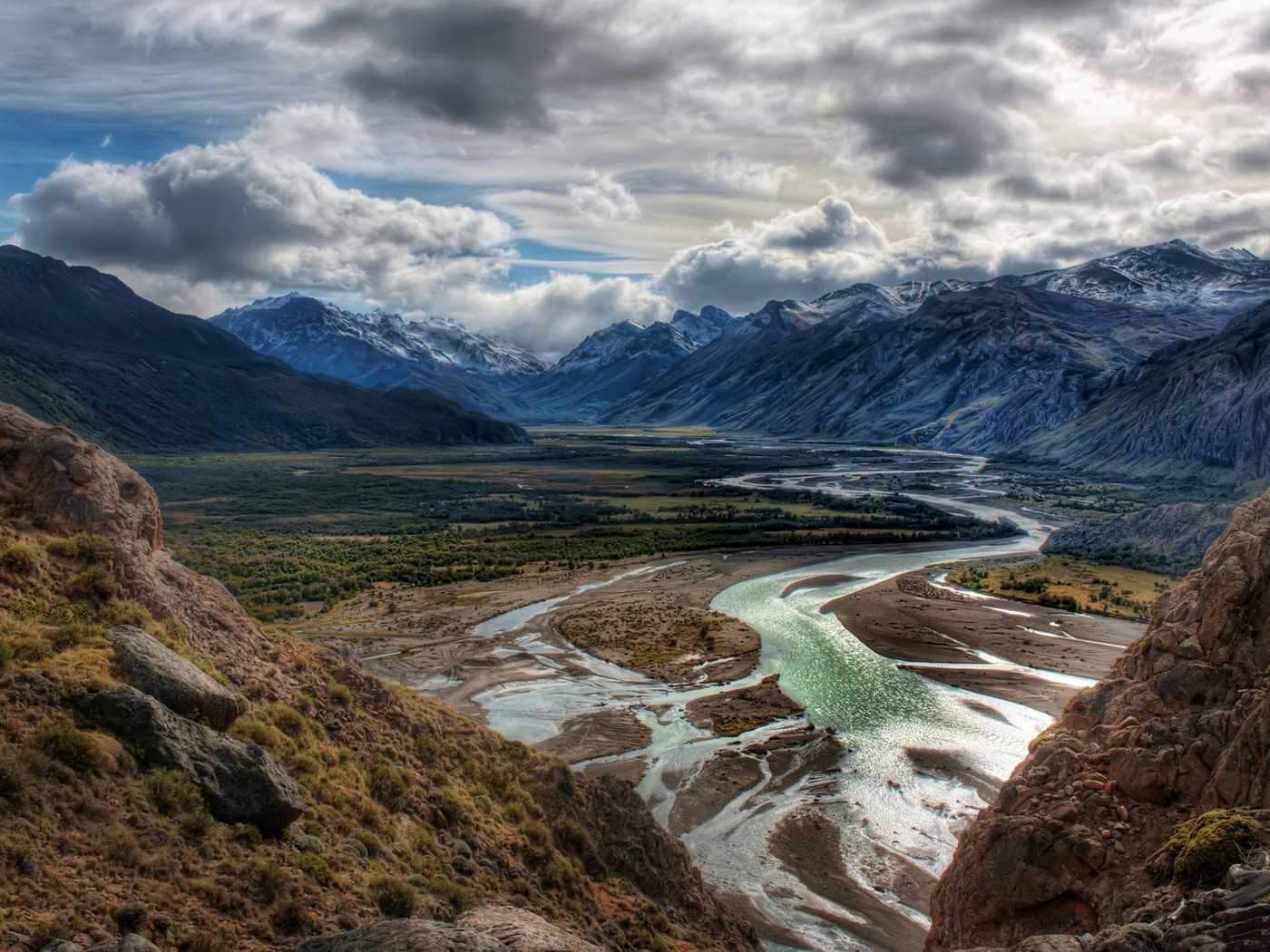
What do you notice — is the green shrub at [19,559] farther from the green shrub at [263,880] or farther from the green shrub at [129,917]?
the green shrub at [129,917]

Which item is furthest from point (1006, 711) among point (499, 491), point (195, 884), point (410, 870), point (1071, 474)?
point (1071, 474)

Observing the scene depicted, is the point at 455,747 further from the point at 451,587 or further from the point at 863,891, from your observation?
the point at 451,587

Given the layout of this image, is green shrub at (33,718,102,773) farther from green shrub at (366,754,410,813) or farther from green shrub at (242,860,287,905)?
green shrub at (366,754,410,813)

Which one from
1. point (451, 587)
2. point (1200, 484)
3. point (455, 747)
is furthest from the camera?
point (1200, 484)

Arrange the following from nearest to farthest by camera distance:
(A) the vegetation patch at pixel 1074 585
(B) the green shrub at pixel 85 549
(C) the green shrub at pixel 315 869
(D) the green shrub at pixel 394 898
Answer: (C) the green shrub at pixel 315 869 < (D) the green shrub at pixel 394 898 < (B) the green shrub at pixel 85 549 < (A) the vegetation patch at pixel 1074 585

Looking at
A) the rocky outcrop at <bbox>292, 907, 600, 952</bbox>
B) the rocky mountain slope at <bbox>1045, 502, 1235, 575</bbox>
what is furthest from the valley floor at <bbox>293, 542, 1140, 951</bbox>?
the rocky mountain slope at <bbox>1045, 502, 1235, 575</bbox>

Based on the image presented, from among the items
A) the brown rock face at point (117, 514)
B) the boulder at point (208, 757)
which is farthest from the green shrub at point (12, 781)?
the brown rock face at point (117, 514)

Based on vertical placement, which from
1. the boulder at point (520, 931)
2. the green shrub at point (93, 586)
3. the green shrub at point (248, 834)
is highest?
the green shrub at point (93, 586)
